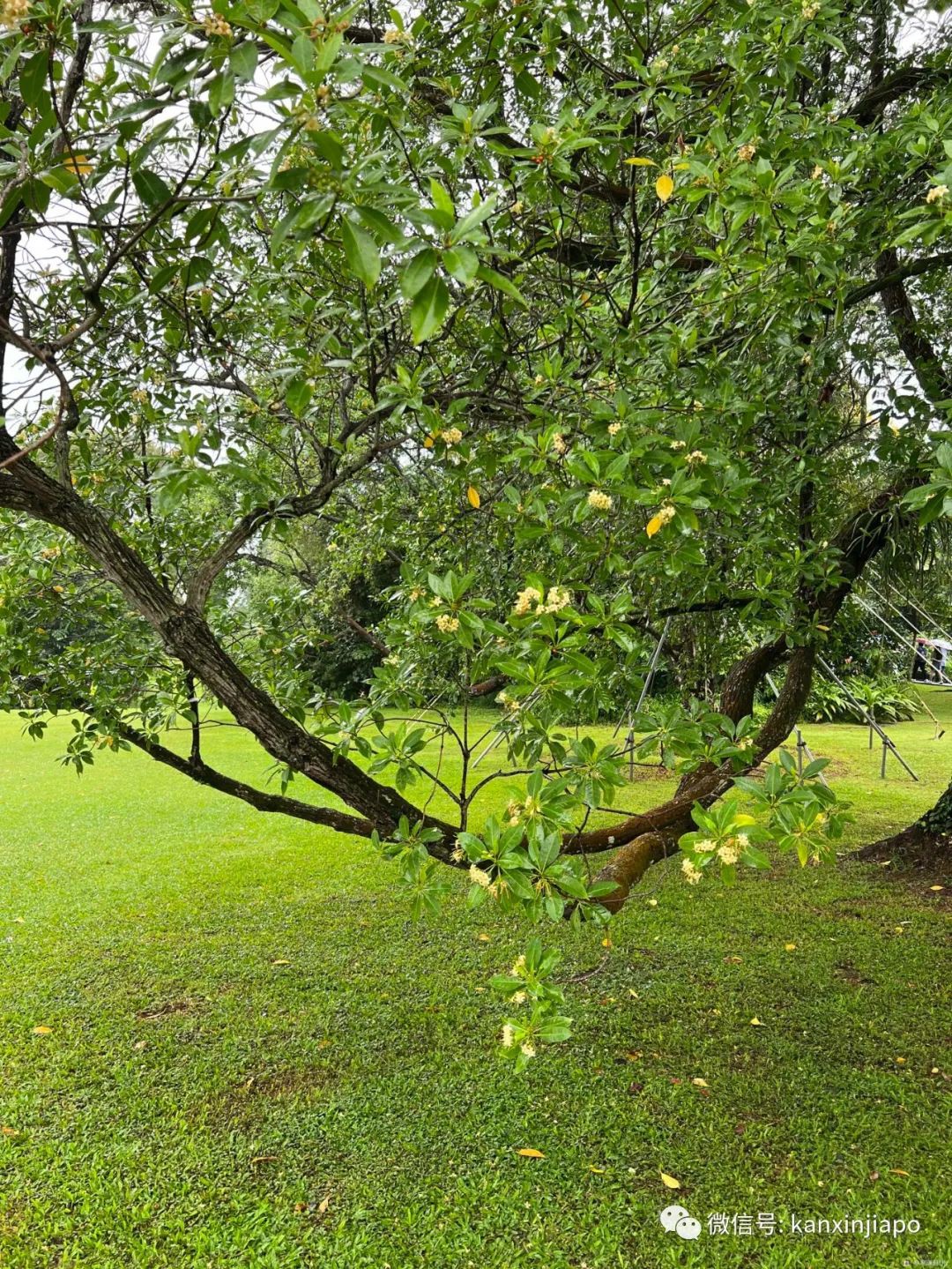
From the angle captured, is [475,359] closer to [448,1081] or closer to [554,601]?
[554,601]

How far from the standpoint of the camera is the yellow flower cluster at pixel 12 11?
881 mm

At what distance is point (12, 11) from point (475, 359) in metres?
1.46

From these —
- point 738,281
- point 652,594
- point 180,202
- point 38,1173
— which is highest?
point 738,281

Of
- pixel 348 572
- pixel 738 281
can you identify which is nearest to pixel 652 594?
pixel 738 281

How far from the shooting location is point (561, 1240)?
214 centimetres

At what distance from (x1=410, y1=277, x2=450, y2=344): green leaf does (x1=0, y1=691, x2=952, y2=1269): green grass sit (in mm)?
1719

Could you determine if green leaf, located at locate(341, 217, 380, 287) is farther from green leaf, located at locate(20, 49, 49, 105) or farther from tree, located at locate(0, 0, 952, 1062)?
green leaf, located at locate(20, 49, 49, 105)

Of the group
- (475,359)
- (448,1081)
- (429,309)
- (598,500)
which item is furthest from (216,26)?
(448,1081)

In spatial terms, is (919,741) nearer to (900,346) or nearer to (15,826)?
(900,346)

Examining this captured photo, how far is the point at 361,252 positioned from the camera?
0.73 metres

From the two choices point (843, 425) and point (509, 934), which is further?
point (509, 934)

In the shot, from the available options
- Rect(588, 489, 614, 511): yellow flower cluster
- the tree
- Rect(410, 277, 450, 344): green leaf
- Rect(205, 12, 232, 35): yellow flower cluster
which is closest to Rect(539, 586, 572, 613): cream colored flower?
the tree

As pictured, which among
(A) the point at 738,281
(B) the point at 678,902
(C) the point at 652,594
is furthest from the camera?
(B) the point at 678,902

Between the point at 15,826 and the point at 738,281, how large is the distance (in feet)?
24.0
